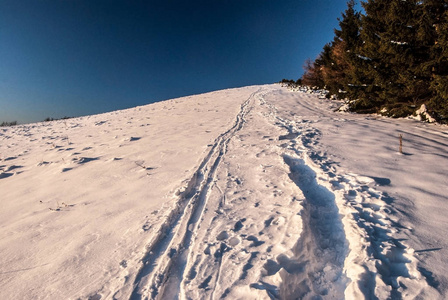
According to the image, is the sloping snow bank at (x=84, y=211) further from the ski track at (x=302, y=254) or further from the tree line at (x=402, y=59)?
the tree line at (x=402, y=59)

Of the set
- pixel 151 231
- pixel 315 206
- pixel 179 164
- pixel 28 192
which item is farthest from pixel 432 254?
pixel 28 192

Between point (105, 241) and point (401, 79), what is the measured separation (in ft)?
31.8

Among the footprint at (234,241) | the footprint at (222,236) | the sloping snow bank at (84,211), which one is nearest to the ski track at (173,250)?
the sloping snow bank at (84,211)

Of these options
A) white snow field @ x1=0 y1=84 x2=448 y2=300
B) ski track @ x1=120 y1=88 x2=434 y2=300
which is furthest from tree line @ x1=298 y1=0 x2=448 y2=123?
ski track @ x1=120 y1=88 x2=434 y2=300

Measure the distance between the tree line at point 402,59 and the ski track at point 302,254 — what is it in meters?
5.71

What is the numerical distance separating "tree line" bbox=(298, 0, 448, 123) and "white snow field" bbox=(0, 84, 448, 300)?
2989 millimetres

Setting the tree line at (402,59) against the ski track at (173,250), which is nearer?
the ski track at (173,250)

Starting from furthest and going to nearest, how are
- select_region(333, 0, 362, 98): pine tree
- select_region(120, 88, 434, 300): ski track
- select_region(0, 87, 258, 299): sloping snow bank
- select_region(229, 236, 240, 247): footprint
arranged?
select_region(333, 0, 362, 98): pine tree < select_region(229, 236, 240, 247): footprint < select_region(0, 87, 258, 299): sloping snow bank < select_region(120, 88, 434, 300): ski track

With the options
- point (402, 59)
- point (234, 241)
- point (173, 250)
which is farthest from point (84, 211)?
point (402, 59)

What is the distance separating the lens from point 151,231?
2689mm

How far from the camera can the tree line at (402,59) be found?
674 cm

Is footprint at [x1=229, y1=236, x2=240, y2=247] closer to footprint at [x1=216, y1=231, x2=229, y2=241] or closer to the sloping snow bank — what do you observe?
footprint at [x1=216, y1=231, x2=229, y2=241]

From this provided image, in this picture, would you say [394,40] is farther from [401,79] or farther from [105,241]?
[105,241]

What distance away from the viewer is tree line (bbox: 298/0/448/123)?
6742 millimetres
